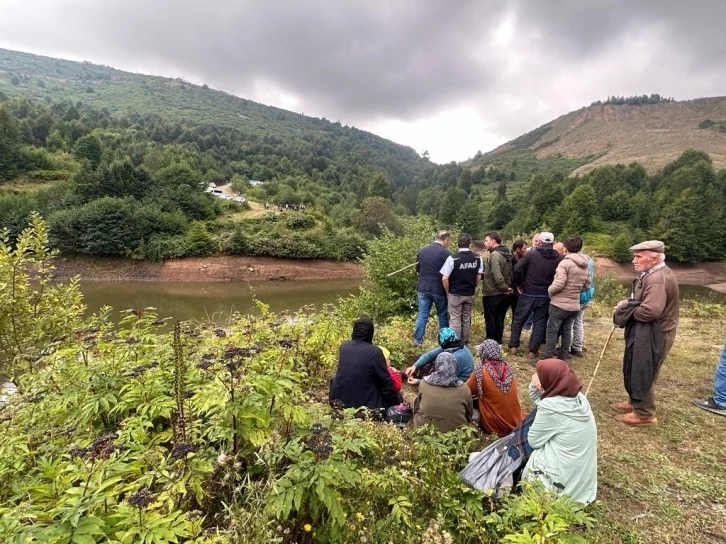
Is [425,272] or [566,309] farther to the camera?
[425,272]

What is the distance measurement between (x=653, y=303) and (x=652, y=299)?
1.8 inches

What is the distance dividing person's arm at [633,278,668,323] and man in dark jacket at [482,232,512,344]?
2.19 m

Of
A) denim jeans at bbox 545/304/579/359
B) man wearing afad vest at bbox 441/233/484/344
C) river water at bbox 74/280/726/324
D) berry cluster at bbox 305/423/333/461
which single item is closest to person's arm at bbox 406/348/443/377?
man wearing afad vest at bbox 441/233/484/344

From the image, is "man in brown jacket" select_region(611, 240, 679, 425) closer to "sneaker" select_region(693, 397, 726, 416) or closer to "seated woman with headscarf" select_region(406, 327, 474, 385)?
"sneaker" select_region(693, 397, 726, 416)

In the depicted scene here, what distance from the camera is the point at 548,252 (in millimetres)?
5980

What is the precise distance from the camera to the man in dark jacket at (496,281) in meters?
6.23

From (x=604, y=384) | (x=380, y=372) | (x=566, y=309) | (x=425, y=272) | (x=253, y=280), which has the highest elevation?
(x=425, y=272)

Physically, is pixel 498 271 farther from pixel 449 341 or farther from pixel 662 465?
pixel 662 465

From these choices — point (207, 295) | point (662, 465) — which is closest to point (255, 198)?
point (207, 295)

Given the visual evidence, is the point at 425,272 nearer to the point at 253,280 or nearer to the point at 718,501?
the point at 718,501

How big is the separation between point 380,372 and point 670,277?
11.5 ft

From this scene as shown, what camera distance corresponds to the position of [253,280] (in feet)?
110

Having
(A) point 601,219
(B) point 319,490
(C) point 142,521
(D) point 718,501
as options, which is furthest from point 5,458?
(A) point 601,219

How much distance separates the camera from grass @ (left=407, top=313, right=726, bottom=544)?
2.87 meters
